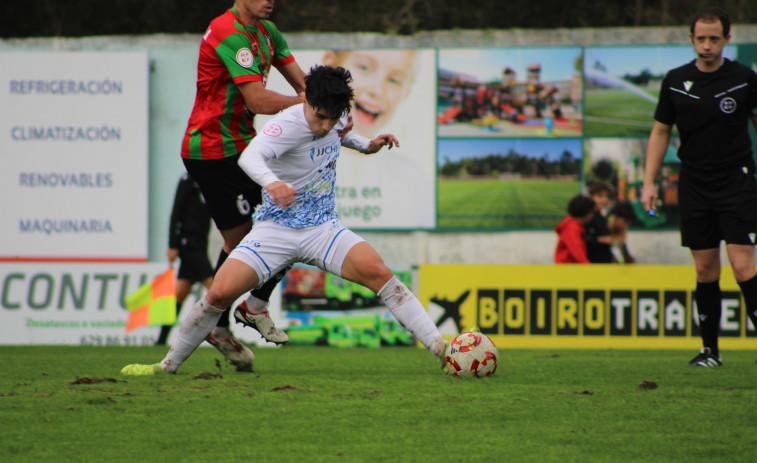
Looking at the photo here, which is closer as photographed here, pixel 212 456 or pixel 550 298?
pixel 212 456

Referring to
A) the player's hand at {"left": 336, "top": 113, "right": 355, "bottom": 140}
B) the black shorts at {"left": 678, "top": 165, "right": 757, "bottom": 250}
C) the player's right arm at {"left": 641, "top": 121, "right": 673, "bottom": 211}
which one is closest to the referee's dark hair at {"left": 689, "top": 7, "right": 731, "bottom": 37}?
the player's right arm at {"left": 641, "top": 121, "right": 673, "bottom": 211}

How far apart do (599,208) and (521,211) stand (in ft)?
Result: 3.73

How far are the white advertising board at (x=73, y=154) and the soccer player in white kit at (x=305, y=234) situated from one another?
7.74m

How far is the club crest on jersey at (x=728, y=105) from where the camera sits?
Result: 678 centimetres

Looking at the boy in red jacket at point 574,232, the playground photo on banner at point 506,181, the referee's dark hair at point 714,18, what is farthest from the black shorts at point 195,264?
the referee's dark hair at point 714,18

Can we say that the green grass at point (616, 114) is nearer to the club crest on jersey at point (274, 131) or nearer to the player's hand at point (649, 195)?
the player's hand at point (649, 195)

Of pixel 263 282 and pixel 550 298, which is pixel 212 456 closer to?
pixel 263 282

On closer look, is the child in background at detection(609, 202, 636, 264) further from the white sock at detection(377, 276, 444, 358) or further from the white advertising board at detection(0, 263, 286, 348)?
the white sock at detection(377, 276, 444, 358)

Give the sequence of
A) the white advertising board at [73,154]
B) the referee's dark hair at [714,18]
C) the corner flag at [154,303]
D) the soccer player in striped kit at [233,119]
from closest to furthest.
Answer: the soccer player in striped kit at [233,119]
the referee's dark hair at [714,18]
the corner flag at [154,303]
the white advertising board at [73,154]

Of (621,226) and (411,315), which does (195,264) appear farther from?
(411,315)

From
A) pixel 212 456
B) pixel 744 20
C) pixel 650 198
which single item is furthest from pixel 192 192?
pixel 744 20

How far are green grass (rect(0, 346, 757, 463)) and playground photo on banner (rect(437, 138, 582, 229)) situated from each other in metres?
6.40

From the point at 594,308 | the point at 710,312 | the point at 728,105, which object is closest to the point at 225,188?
the point at 728,105

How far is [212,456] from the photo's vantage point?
405cm
